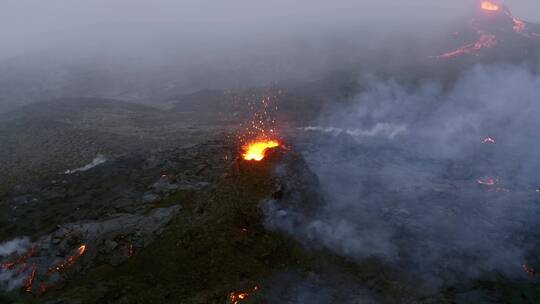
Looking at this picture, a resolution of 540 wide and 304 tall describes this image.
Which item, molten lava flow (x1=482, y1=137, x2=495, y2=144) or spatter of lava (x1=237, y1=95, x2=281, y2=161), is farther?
molten lava flow (x1=482, y1=137, x2=495, y2=144)

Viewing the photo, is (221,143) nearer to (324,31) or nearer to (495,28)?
(495,28)

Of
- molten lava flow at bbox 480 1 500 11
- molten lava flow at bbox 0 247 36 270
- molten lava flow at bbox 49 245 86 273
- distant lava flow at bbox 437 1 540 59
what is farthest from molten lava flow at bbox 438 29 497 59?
molten lava flow at bbox 0 247 36 270

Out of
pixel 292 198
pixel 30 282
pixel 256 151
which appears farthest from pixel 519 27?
pixel 30 282

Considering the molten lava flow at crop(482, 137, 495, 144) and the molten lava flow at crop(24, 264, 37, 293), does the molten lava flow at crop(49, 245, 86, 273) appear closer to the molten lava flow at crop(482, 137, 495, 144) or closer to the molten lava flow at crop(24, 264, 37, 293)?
the molten lava flow at crop(24, 264, 37, 293)

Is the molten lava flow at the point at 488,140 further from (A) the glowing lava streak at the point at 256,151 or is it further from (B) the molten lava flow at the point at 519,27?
(B) the molten lava flow at the point at 519,27

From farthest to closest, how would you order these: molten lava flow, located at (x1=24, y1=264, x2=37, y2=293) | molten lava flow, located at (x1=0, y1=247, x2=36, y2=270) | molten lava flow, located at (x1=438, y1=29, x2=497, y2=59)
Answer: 1. molten lava flow, located at (x1=438, y1=29, x2=497, y2=59)
2. molten lava flow, located at (x1=0, y1=247, x2=36, y2=270)
3. molten lava flow, located at (x1=24, y1=264, x2=37, y2=293)

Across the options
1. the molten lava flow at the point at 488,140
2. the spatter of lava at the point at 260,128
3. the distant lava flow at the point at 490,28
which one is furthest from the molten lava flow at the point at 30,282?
the distant lava flow at the point at 490,28
